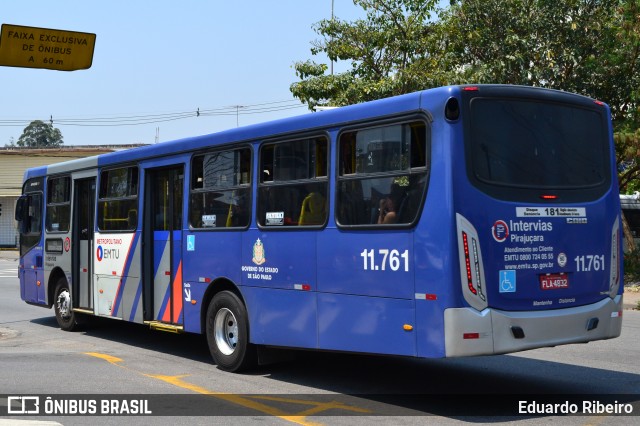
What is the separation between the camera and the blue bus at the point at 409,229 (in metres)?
7.70

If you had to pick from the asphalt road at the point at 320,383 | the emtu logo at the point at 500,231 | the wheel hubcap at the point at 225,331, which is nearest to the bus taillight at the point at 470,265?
the emtu logo at the point at 500,231

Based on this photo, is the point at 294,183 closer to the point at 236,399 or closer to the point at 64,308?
the point at 236,399

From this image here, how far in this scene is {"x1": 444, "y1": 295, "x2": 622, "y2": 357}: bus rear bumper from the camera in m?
7.49

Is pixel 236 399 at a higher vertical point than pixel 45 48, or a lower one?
lower

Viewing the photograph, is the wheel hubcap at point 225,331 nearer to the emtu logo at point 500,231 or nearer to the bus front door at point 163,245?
the bus front door at point 163,245

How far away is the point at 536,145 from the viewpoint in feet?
27.4

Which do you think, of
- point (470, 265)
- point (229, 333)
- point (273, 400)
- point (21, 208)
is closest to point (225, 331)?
point (229, 333)

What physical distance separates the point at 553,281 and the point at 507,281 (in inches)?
24.2

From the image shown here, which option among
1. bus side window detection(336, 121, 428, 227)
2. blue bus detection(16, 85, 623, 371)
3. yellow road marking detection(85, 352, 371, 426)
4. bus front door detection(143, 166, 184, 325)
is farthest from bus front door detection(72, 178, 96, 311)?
bus side window detection(336, 121, 428, 227)

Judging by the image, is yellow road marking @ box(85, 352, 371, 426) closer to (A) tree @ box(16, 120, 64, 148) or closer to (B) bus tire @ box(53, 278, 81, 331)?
(B) bus tire @ box(53, 278, 81, 331)

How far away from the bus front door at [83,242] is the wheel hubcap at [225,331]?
4.09 metres

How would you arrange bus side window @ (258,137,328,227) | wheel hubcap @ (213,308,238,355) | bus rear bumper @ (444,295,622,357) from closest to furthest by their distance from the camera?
bus rear bumper @ (444,295,622,357), bus side window @ (258,137,328,227), wheel hubcap @ (213,308,238,355)

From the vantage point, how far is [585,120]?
29.2ft

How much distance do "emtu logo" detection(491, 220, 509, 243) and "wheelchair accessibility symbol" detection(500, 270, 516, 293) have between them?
11.7 inches
